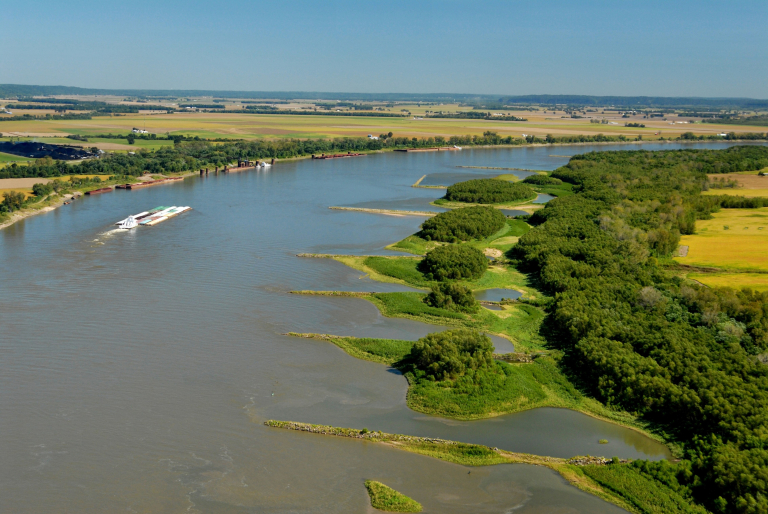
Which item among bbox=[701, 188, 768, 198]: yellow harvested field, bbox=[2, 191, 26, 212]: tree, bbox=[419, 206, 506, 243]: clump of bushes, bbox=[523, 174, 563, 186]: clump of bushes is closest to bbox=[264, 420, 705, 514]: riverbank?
bbox=[419, 206, 506, 243]: clump of bushes

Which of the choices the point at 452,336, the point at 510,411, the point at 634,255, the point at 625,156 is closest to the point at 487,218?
the point at 634,255

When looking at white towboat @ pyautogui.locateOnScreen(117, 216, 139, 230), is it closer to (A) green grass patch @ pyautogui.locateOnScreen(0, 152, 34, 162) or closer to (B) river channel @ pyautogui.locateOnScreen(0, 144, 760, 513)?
(B) river channel @ pyautogui.locateOnScreen(0, 144, 760, 513)

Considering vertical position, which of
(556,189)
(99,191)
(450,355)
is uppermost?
(556,189)

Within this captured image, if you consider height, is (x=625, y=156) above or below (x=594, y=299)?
above

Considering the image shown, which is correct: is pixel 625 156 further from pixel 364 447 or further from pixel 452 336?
pixel 364 447

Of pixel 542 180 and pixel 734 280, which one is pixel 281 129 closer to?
pixel 542 180

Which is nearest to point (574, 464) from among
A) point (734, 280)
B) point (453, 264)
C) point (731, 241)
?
point (453, 264)

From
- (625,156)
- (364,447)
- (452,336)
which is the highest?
(625,156)
